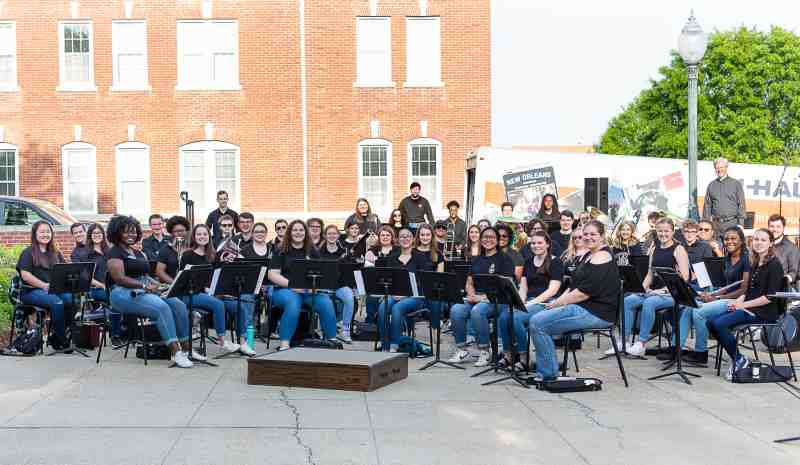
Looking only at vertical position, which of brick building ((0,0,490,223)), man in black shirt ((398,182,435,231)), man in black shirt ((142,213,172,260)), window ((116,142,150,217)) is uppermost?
brick building ((0,0,490,223))

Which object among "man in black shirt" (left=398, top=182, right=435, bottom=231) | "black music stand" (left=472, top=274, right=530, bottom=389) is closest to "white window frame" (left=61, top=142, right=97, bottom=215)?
"man in black shirt" (left=398, top=182, right=435, bottom=231)

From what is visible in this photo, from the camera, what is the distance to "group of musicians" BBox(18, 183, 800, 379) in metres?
10.2

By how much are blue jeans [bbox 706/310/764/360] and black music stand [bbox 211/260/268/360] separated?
545cm

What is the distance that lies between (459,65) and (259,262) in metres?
17.0

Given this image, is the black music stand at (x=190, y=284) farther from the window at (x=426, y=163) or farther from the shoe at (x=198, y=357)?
the window at (x=426, y=163)

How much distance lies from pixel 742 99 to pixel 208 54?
128 feet

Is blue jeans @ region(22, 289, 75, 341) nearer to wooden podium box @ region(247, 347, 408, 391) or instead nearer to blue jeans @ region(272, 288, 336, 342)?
blue jeans @ region(272, 288, 336, 342)

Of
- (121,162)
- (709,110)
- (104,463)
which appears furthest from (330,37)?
(709,110)

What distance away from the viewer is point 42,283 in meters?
12.4

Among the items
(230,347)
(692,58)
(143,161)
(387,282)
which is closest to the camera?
(387,282)

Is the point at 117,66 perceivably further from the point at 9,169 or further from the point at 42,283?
the point at 42,283

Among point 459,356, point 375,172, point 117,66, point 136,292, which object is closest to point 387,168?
point 375,172

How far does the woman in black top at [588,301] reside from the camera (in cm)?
1002

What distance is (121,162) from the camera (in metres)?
28.9
